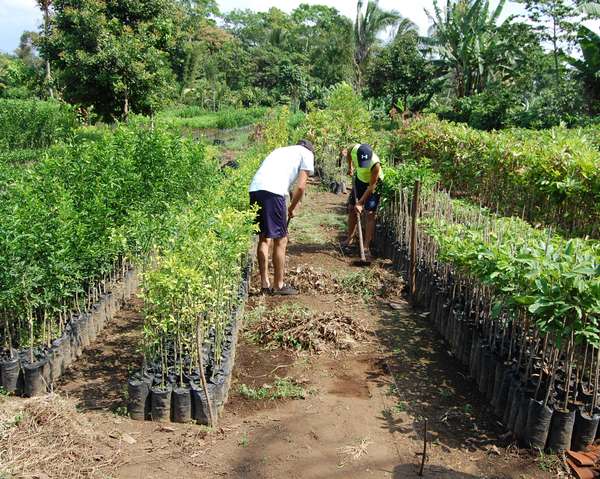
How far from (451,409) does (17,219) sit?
11.3 feet

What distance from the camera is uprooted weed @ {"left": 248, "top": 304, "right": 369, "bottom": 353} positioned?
4.89 meters

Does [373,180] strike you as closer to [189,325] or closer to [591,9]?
[189,325]

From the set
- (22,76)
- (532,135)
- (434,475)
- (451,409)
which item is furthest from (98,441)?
(22,76)

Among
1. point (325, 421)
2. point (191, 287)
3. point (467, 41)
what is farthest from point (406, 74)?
point (191, 287)

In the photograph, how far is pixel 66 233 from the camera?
4320 mm

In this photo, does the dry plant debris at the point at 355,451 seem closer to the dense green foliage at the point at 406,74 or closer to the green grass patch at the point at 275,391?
the green grass patch at the point at 275,391

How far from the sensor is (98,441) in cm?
337

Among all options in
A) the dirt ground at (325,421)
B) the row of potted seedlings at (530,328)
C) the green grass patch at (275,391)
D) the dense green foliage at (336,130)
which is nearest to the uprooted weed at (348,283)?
the dirt ground at (325,421)

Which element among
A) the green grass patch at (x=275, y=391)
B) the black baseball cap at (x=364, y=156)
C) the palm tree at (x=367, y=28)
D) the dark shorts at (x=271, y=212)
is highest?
the palm tree at (x=367, y=28)

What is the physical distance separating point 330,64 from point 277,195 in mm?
32158

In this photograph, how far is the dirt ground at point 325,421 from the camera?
10.8 ft

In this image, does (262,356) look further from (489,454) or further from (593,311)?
(593,311)

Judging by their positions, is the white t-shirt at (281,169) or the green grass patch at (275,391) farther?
the white t-shirt at (281,169)

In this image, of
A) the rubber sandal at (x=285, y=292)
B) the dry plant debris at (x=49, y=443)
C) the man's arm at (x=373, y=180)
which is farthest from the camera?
the man's arm at (x=373, y=180)
